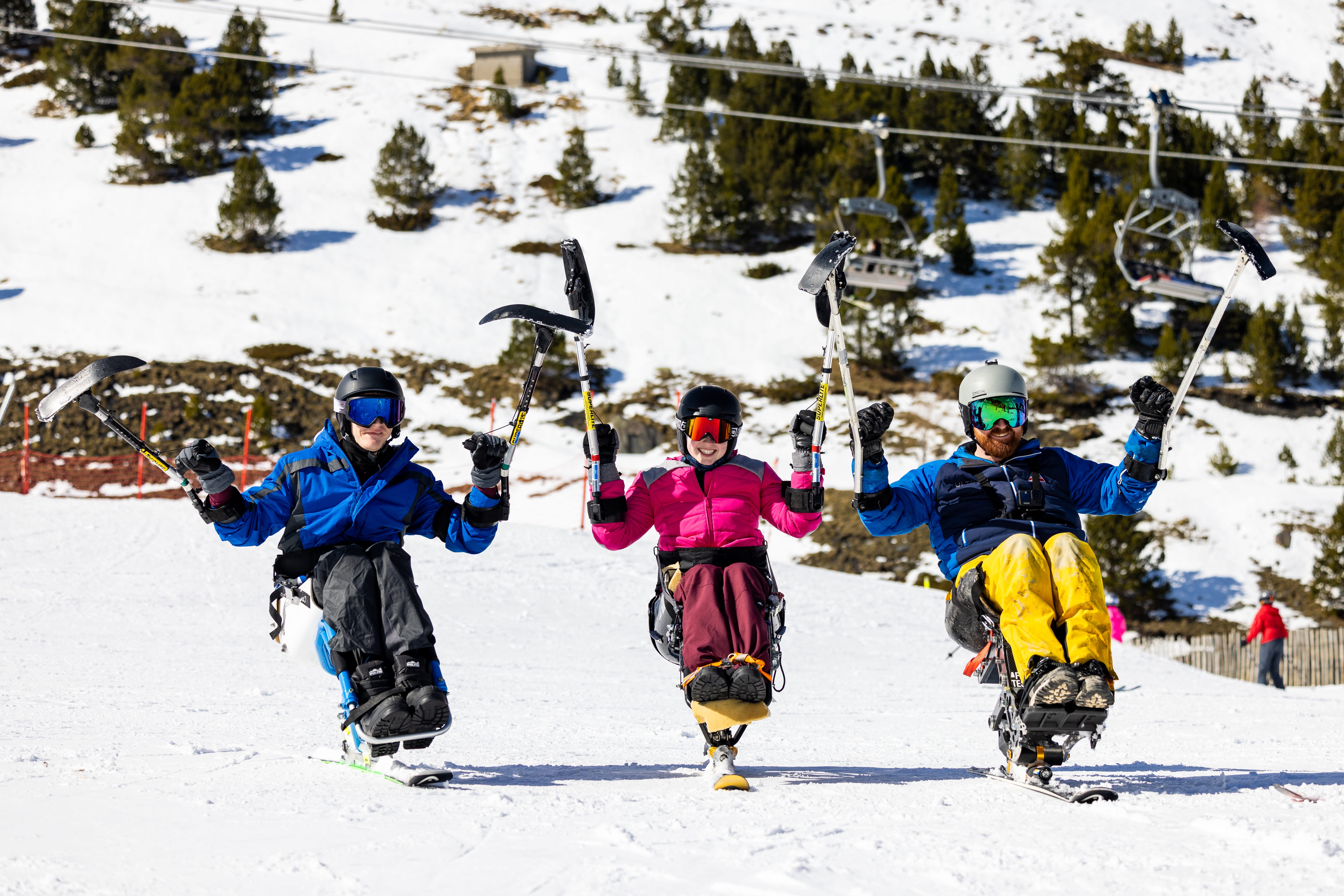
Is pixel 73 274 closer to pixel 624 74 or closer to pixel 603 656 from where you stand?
pixel 624 74

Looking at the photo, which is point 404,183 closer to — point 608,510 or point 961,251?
point 961,251

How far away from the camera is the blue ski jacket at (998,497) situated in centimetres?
432

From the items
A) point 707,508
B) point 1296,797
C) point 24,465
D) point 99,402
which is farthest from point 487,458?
point 24,465

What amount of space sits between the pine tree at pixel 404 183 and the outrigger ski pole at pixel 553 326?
38.4 m

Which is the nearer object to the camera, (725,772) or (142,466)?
(725,772)

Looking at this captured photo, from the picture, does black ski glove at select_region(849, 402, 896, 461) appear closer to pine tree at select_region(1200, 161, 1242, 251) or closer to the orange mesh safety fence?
the orange mesh safety fence

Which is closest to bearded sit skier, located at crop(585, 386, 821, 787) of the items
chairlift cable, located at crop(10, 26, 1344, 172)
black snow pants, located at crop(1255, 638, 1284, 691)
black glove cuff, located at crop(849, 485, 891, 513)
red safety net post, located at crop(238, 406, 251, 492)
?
black glove cuff, located at crop(849, 485, 891, 513)

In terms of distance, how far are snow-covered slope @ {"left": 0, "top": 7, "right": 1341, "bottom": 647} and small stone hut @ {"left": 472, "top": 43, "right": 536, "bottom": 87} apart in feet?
3.71

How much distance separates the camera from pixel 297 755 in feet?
14.0

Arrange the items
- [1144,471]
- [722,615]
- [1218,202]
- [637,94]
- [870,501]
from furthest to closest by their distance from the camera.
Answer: [637,94]
[1218,202]
[1144,471]
[870,501]
[722,615]

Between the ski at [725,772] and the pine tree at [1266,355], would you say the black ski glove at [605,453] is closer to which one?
the ski at [725,772]

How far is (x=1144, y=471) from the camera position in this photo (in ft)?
14.5

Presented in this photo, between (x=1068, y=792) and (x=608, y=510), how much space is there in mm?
1984

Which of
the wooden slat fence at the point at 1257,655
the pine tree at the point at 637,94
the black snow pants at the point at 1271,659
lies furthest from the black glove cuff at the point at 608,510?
the pine tree at the point at 637,94
